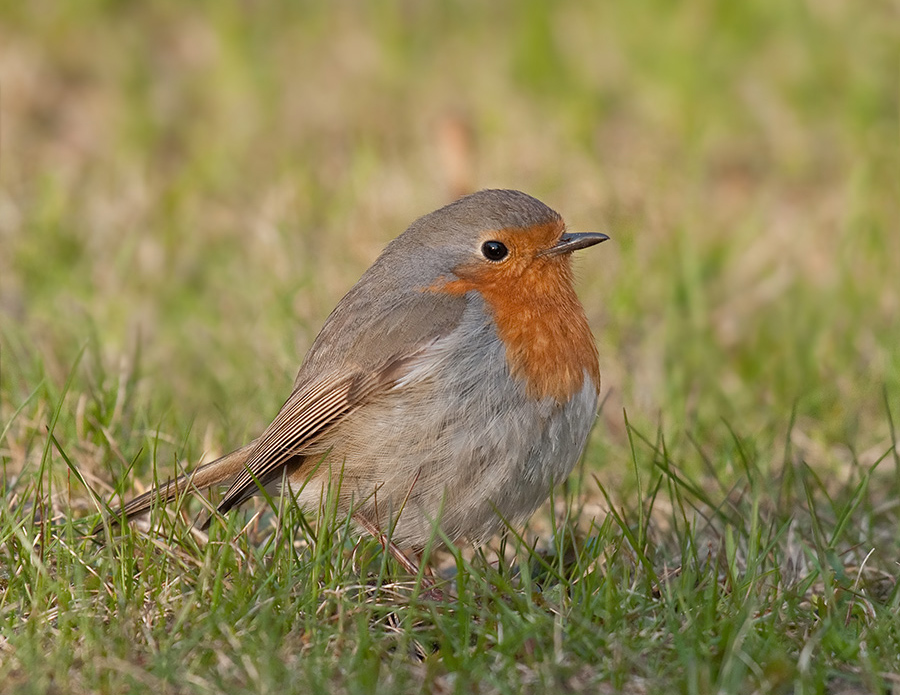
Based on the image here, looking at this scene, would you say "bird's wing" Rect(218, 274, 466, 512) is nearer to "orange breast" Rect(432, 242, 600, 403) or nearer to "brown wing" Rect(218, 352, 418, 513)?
"brown wing" Rect(218, 352, 418, 513)

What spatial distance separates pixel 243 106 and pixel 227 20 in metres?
0.88

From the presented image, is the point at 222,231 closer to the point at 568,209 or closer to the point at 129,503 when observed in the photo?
the point at 568,209

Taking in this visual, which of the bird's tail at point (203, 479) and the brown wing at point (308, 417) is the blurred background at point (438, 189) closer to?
the bird's tail at point (203, 479)

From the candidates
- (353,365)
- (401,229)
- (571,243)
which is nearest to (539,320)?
(571,243)

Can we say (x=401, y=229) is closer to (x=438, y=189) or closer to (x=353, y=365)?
(x=438, y=189)

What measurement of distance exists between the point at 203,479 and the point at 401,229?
2.80m

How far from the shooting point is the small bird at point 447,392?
→ 418 cm

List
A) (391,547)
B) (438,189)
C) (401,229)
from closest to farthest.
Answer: (391,547), (401,229), (438,189)

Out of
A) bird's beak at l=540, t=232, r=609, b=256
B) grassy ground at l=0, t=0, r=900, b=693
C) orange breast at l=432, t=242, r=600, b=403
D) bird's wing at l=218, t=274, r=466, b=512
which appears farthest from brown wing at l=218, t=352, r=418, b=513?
bird's beak at l=540, t=232, r=609, b=256

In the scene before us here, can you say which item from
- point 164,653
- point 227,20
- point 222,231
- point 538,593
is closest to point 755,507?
point 538,593

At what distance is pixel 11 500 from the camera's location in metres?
4.30

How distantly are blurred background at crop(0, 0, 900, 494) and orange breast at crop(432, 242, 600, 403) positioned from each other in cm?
83

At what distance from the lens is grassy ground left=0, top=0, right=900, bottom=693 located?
11.2 feet

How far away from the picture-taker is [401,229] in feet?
23.4
